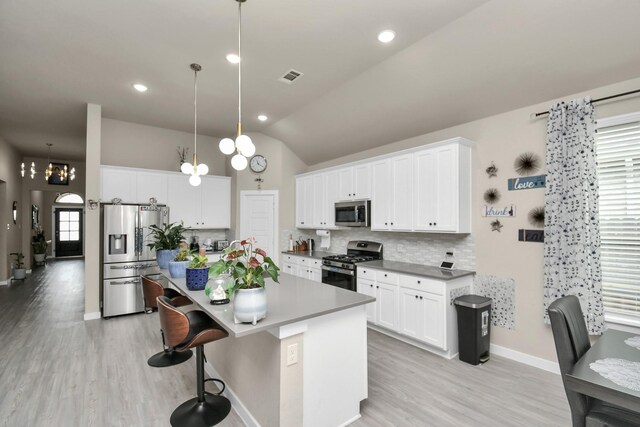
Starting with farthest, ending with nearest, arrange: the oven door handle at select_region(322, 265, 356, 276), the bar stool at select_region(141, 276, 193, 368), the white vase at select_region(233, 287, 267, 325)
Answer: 1. the oven door handle at select_region(322, 265, 356, 276)
2. the bar stool at select_region(141, 276, 193, 368)
3. the white vase at select_region(233, 287, 267, 325)

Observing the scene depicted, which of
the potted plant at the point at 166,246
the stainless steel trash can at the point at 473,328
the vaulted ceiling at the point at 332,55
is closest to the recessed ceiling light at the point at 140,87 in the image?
the vaulted ceiling at the point at 332,55

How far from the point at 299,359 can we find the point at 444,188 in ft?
8.75

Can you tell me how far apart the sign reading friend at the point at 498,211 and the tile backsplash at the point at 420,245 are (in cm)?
35

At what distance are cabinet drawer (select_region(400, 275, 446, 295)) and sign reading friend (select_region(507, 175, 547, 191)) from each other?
1341mm

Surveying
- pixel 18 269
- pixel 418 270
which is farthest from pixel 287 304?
pixel 18 269

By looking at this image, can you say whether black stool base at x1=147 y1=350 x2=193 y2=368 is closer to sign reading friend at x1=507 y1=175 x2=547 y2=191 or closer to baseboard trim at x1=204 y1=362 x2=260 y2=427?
baseboard trim at x1=204 y1=362 x2=260 y2=427

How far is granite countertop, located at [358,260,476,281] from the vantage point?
353 cm

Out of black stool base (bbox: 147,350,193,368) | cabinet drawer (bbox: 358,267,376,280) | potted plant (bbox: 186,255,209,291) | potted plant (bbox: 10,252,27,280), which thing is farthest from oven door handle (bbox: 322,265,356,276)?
potted plant (bbox: 10,252,27,280)

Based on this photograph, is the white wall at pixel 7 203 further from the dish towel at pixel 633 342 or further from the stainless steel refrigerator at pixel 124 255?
the dish towel at pixel 633 342

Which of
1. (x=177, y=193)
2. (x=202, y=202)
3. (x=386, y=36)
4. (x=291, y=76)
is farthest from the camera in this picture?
(x=202, y=202)

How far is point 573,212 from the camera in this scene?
2.93 meters

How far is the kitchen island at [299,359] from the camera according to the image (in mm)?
1974

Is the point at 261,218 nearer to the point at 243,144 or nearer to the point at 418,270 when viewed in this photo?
the point at 418,270

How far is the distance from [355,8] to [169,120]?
4.25m
